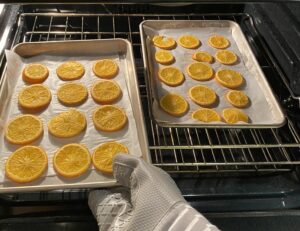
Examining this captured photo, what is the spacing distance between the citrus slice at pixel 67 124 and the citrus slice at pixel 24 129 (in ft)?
0.17

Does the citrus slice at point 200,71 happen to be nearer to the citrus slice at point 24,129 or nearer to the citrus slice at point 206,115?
the citrus slice at point 206,115

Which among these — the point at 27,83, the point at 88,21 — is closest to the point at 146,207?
the point at 27,83

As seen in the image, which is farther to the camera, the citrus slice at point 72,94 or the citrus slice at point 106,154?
the citrus slice at point 72,94

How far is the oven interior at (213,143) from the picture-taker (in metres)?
1.14

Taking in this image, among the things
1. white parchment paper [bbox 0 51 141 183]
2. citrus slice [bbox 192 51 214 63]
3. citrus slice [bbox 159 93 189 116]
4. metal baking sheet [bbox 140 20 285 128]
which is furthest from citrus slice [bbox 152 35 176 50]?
citrus slice [bbox 159 93 189 116]

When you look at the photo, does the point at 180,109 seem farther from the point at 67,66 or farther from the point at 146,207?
the point at 146,207

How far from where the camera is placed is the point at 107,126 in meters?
1.35

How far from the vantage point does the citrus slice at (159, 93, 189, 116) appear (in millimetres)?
1446

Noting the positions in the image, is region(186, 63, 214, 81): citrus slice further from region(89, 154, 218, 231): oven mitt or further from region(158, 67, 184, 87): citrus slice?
region(89, 154, 218, 231): oven mitt

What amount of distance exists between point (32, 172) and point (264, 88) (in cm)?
114

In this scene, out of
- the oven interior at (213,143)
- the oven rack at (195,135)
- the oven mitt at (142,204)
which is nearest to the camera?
the oven mitt at (142,204)

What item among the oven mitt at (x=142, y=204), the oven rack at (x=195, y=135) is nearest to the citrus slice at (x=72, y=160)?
the oven mitt at (x=142, y=204)

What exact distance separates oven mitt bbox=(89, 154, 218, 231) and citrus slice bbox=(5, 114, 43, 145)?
0.38 metres

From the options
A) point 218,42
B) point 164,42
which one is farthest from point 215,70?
point 164,42
